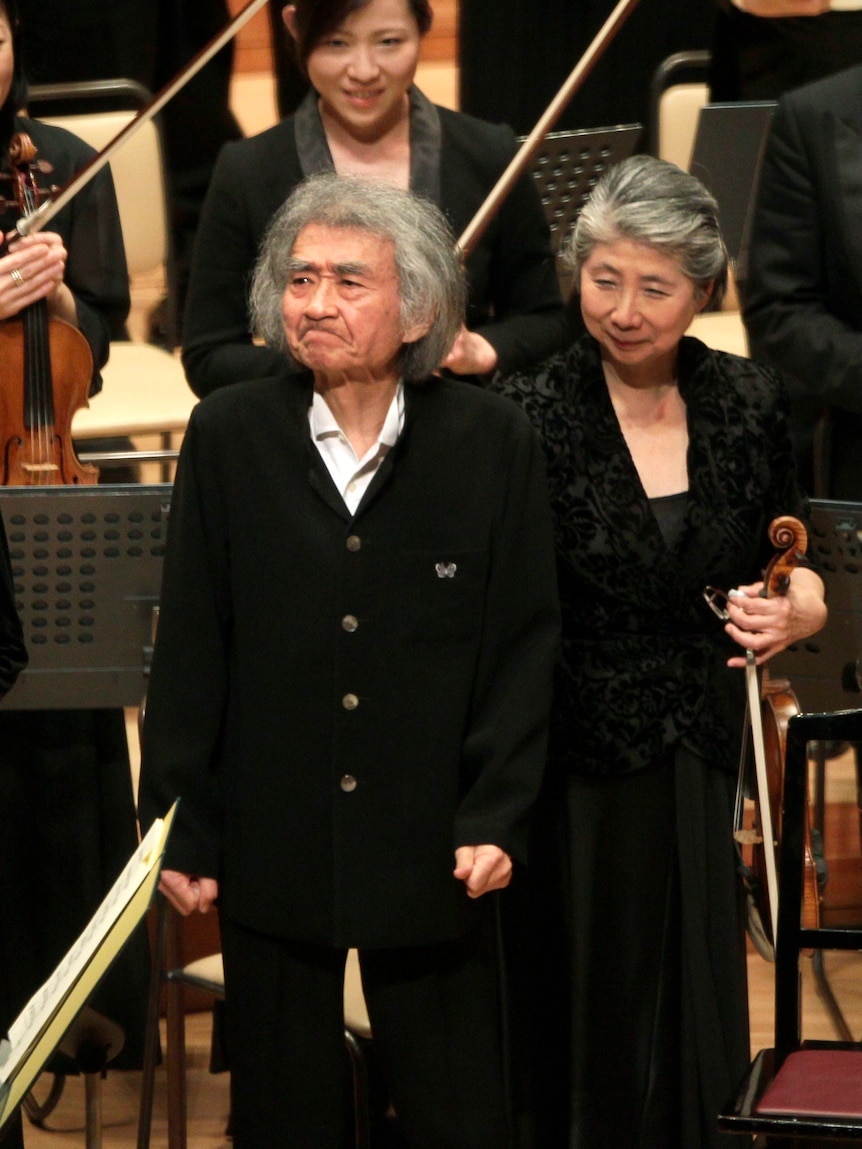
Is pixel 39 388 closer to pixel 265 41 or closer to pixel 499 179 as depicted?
pixel 499 179

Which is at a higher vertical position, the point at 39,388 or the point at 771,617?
the point at 39,388

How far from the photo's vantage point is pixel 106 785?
8.47 ft

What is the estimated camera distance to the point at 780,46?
3.45 meters

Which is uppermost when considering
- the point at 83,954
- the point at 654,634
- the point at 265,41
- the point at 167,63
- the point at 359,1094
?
the point at 265,41

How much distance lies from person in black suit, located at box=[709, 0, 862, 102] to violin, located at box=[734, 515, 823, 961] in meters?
1.58

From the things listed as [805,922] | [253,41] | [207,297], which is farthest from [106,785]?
[253,41]

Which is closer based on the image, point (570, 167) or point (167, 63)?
point (570, 167)

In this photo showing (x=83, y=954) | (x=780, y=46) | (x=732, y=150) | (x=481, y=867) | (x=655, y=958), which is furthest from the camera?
(x=780, y=46)

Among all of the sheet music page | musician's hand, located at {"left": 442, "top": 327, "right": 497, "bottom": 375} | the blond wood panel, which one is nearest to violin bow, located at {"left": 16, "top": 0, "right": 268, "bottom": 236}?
musician's hand, located at {"left": 442, "top": 327, "right": 497, "bottom": 375}

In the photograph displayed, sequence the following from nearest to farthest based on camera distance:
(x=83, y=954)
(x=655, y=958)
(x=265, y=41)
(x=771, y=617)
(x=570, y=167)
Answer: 1. (x=83, y=954)
2. (x=771, y=617)
3. (x=655, y=958)
4. (x=570, y=167)
5. (x=265, y=41)

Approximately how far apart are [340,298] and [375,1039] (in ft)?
2.55

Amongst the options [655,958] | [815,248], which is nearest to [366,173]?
[815,248]

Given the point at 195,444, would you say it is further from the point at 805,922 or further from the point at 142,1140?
the point at 142,1140

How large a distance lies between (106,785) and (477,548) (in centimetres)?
91
